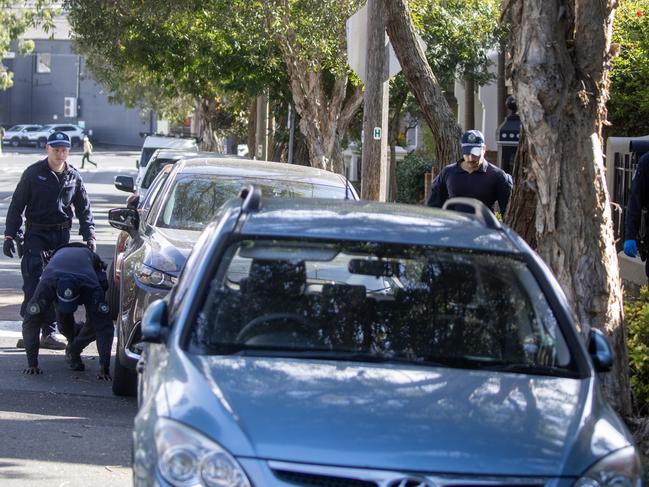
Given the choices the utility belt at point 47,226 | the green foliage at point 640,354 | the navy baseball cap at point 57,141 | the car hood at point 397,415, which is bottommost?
the green foliage at point 640,354

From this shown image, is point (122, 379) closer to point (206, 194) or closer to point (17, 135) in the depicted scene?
point (206, 194)

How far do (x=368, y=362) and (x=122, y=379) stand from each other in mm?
4188

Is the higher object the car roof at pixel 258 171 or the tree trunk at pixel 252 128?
the tree trunk at pixel 252 128

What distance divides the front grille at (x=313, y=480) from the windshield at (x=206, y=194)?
5.37 m

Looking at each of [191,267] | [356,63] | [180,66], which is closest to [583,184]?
[191,267]

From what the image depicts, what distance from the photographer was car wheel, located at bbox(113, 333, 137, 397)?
8.30 meters

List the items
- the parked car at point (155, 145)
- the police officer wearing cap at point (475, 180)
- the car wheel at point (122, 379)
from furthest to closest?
the parked car at point (155, 145) → the police officer wearing cap at point (475, 180) → the car wheel at point (122, 379)

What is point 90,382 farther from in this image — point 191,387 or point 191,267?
point 191,387

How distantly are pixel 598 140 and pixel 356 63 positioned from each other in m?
6.20

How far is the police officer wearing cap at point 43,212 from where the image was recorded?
33.1ft

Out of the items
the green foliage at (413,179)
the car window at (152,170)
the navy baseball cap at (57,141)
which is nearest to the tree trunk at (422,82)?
the navy baseball cap at (57,141)

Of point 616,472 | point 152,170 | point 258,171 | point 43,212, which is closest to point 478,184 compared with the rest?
point 258,171

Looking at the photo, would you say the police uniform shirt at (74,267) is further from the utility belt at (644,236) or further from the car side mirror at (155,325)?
the utility belt at (644,236)

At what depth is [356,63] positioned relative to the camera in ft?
43.0
